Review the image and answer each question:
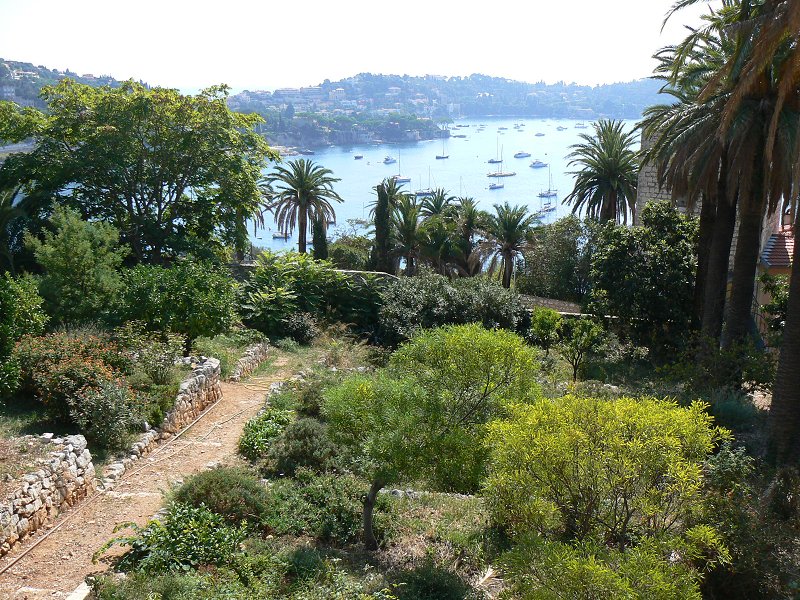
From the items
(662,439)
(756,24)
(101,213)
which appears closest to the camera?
(662,439)

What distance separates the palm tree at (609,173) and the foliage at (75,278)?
79.1 ft

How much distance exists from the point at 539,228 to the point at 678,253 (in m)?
17.3

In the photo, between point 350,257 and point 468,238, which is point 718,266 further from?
point 350,257

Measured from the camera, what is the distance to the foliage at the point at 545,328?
2031 centimetres

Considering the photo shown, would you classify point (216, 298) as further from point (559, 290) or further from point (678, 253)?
point (559, 290)

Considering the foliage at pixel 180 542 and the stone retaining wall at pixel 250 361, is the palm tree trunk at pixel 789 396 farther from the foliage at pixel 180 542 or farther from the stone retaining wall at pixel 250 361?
the stone retaining wall at pixel 250 361

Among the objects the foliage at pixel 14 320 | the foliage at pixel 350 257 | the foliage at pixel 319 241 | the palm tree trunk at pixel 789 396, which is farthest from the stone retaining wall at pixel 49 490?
the foliage at pixel 350 257

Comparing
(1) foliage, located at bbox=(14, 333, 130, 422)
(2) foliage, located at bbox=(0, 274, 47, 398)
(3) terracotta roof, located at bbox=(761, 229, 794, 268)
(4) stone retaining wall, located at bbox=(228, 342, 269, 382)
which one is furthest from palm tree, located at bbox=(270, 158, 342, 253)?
(1) foliage, located at bbox=(14, 333, 130, 422)

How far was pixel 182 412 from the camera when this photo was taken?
12805 millimetres

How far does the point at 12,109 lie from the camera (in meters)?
22.4

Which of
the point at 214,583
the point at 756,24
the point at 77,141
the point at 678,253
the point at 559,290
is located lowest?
the point at 559,290

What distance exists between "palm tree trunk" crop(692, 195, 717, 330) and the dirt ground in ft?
40.1

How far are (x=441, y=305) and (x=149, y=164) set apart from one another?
10281 millimetres

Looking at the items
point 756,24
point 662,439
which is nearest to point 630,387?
point 756,24
